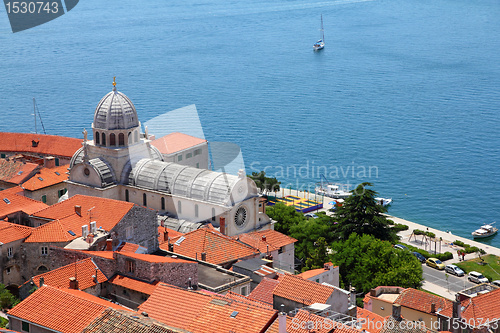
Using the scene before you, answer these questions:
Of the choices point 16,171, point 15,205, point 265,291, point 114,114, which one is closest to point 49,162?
point 16,171

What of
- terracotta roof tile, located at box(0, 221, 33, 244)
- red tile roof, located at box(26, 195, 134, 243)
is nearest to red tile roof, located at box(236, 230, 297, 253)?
red tile roof, located at box(26, 195, 134, 243)

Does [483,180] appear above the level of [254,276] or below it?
below

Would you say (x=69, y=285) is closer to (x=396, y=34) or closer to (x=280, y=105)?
(x=280, y=105)

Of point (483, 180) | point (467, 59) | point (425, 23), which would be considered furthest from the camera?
point (425, 23)

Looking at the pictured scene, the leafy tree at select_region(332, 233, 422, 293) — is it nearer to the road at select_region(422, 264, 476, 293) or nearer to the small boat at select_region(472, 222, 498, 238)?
the road at select_region(422, 264, 476, 293)

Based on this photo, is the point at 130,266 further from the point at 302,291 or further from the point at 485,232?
the point at 485,232

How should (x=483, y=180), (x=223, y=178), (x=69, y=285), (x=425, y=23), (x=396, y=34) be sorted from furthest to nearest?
1. (x=425, y=23)
2. (x=396, y=34)
3. (x=483, y=180)
4. (x=223, y=178)
5. (x=69, y=285)

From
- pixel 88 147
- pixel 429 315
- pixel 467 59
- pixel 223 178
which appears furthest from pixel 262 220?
pixel 467 59
